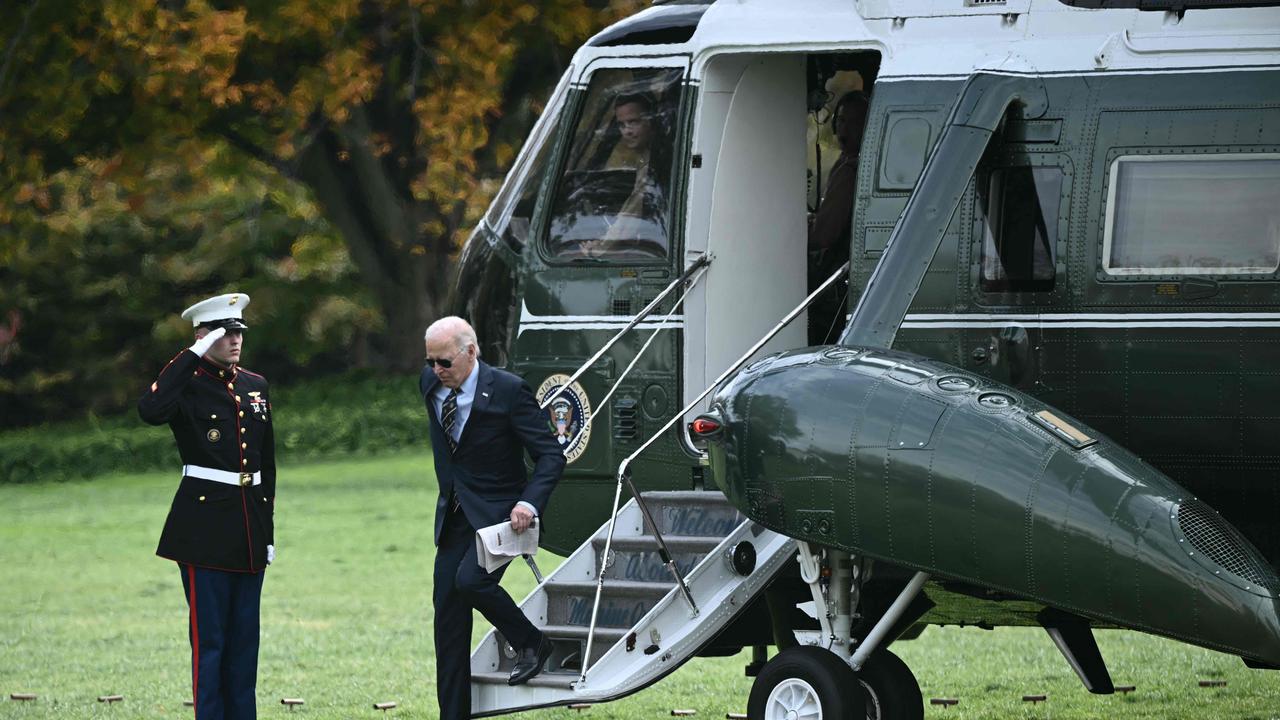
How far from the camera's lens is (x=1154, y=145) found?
27.3 feet

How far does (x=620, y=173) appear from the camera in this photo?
9.98m

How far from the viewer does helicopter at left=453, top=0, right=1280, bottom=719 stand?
7.55 metres

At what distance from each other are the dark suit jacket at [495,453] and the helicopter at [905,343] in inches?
15.8

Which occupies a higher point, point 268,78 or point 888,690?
point 268,78

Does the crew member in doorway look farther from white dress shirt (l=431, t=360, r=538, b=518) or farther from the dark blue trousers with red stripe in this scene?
the dark blue trousers with red stripe

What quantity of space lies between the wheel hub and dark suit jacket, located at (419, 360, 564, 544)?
126cm

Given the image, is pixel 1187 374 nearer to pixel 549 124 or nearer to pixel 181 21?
pixel 549 124

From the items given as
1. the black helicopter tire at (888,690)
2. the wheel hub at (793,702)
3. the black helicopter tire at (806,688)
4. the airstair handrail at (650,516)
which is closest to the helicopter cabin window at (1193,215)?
the airstair handrail at (650,516)

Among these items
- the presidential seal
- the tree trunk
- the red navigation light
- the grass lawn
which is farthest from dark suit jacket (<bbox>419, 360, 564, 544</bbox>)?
the tree trunk

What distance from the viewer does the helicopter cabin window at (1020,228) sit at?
8508 millimetres

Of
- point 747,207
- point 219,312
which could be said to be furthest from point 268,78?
point 219,312

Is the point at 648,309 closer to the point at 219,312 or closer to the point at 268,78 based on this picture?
the point at 219,312

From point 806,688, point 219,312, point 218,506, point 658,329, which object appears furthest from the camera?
point 658,329

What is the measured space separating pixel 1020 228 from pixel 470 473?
2.47m
